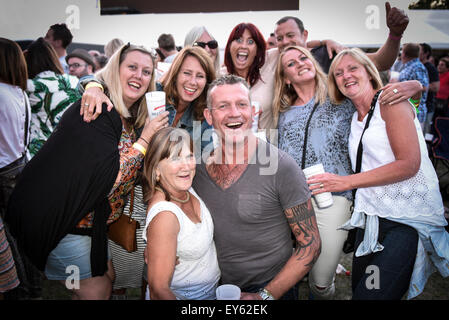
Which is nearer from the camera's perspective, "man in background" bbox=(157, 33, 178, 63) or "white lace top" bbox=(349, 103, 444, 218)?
"white lace top" bbox=(349, 103, 444, 218)

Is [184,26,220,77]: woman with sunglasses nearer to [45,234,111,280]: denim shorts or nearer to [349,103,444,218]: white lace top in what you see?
[349,103,444,218]: white lace top

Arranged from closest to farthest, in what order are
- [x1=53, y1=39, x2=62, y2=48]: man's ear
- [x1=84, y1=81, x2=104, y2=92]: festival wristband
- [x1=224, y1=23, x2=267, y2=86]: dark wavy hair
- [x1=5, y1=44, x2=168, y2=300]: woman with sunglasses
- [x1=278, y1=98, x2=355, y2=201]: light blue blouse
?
1. [x1=5, y1=44, x2=168, y2=300]: woman with sunglasses
2. [x1=84, y1=81, x2=104, y2=92]: festival wristband
3. [x1=278, y1=98, x2=355, y2=201]: light blue blouse
4. [x1=224, y1=23, x2=267, y2=86]: dark wavy hair
5. [x1=53, y1=39, x2=62, y2=48]: man's ear

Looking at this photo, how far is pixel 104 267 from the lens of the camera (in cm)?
178

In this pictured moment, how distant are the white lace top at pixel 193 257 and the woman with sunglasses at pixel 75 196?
0.32 m

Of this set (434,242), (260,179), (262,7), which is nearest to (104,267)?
(260,179)

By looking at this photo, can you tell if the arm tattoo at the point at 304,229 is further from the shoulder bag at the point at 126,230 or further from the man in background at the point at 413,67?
A: the man in background at the point at 413,67

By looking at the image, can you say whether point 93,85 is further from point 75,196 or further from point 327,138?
point 327,138

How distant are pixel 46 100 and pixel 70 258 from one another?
199cm

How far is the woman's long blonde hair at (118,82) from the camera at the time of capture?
2.01m

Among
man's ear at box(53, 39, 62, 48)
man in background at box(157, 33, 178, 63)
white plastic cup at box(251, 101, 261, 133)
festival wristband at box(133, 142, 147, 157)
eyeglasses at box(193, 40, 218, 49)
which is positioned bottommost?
festival wristband at box(133, 142, 147, 157)

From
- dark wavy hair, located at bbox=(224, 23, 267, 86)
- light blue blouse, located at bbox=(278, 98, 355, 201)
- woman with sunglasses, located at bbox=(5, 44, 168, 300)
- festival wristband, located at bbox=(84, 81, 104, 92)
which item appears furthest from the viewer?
dark wavy hair, located at bbox=(224, 23, 267, 86)

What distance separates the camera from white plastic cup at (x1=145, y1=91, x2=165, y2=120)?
1996 millimetres

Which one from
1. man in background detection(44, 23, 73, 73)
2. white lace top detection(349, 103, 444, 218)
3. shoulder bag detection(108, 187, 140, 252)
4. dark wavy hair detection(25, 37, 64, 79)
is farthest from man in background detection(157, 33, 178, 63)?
white lace top detection(349, 103, 444, 218)

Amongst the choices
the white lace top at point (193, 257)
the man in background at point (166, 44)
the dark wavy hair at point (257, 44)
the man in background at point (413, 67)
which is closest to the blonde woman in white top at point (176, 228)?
the white lace top at point (193, 257)
